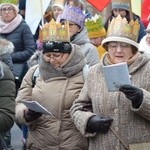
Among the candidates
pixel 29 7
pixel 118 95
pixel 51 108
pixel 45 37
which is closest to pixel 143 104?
pixel 118 95

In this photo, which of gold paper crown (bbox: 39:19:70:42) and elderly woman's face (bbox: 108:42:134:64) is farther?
gold paper crown (bbox: 39:19:70:42)

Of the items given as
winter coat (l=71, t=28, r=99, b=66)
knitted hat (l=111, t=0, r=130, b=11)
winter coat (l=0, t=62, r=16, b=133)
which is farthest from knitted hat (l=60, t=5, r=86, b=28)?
winter coat (l=0, t=62, r=16, b=133)

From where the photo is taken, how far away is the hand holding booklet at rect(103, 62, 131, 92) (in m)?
4.81

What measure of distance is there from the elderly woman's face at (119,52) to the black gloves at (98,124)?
47 centimetres

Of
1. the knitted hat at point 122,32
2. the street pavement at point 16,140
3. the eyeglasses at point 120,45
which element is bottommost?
the street pavement at point 16,140

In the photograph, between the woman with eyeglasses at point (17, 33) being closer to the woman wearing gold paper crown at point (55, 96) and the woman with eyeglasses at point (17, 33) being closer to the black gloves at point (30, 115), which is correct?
the woman wearing gold paper crown at point (55, 96)

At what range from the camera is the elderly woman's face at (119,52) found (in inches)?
201

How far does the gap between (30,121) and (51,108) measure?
0.22 m

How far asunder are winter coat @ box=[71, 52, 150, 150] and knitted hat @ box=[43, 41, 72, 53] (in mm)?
560

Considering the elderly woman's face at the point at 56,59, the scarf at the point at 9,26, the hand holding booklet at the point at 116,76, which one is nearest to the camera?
the hand holding booklet at the point at 116,76

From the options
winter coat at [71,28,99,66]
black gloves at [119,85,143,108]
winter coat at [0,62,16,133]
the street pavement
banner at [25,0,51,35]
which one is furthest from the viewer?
Result: the street pavement

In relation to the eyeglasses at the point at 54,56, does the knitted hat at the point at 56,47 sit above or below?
above

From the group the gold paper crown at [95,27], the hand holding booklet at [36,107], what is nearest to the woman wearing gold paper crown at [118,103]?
the hand holding booklet at [36,107]

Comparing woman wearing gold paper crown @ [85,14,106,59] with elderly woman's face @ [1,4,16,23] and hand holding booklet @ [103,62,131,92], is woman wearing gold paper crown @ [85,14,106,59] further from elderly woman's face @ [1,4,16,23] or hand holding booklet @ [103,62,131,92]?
hand holding booklet @ [103,62,131,92]
